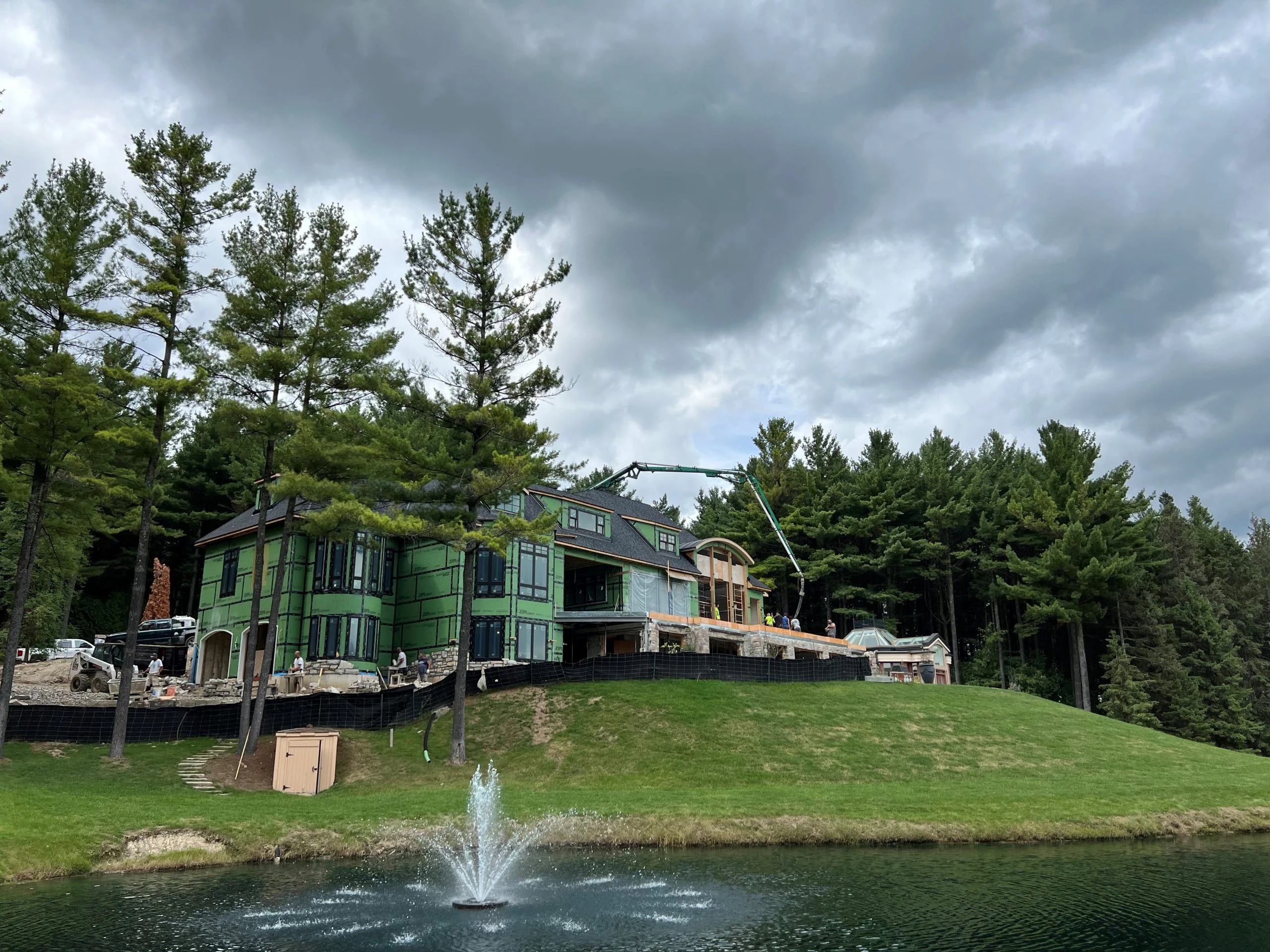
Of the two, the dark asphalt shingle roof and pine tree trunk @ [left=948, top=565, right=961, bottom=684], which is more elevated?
the dark asphalt shingle roof

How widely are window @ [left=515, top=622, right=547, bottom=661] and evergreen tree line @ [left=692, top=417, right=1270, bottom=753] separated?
78.7ft

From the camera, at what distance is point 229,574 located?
42.7m

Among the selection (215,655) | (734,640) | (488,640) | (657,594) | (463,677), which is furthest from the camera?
(657,594)

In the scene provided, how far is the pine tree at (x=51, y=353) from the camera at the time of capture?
86.0 ft

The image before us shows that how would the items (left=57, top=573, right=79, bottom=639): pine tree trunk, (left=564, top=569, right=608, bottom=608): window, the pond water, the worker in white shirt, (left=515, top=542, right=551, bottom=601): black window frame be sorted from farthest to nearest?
(left=57, top=573, right=79, bottom=639): pine tree trunk
(left=564, top=569, right=608, bottom=608): window
(left=515, top=542, right=551, bottom=601): black window frame
the worker in white shirt
the pond water

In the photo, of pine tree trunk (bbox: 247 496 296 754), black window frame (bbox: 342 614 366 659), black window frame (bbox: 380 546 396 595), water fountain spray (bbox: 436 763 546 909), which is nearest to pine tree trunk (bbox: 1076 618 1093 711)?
black window frame (bbox: 380 546 396 595)

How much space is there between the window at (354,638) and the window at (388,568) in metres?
2.69

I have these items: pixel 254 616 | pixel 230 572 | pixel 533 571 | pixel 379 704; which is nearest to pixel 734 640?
pixel 533 571

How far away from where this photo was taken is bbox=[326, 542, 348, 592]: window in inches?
1563

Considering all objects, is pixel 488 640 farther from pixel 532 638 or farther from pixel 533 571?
pixel 533 571

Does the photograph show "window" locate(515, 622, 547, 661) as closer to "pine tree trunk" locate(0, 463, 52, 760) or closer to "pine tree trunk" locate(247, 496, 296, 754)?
"pine tree trunk" locate(247, 496, 296, 754)

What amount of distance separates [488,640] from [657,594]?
36.1 feet

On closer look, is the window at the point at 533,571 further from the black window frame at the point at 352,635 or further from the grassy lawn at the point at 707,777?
the grassy lawn at the point at 707,777

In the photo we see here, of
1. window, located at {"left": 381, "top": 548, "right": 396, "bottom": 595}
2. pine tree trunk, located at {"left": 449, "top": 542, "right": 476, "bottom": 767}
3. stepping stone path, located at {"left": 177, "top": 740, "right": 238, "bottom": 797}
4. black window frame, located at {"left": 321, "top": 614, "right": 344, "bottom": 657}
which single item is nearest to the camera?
stepping stone path, located at {"left": 177, "top": 740, "right": 238, "bottom": 797}
